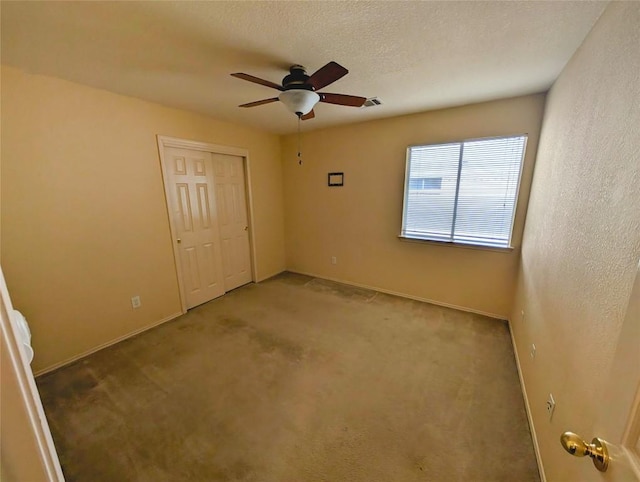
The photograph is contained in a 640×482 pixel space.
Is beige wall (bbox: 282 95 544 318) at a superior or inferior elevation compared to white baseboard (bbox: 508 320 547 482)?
superior

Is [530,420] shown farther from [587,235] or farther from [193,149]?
[193,149]

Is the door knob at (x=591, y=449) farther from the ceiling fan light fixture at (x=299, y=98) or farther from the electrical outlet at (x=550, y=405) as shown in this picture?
the ceiling fan light fixture at (x=299, y=98)

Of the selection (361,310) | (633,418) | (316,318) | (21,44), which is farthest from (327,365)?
(21,44)

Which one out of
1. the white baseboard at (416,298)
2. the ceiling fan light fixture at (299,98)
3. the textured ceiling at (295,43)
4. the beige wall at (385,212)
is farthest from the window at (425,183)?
the ceiling fan light fixture at (299,98)

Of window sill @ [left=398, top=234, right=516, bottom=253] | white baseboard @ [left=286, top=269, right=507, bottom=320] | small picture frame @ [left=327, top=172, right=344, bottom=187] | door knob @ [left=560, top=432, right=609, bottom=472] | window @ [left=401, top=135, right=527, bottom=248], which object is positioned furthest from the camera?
small picture frame @ [left=327, top=172, right=344, bottom=187]

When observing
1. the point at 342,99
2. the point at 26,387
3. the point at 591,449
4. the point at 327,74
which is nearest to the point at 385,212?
the point at 342,99

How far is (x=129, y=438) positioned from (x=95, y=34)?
2.41 m

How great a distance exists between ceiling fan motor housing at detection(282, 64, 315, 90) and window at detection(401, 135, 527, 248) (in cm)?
178

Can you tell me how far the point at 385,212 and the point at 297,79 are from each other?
2084 mm

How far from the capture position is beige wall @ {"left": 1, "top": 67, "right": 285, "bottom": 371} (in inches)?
76.4

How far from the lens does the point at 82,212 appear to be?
226 centimetres

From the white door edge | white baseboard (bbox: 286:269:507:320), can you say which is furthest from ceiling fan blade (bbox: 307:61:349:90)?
white baseboard (bbox: 286:269:507:320)

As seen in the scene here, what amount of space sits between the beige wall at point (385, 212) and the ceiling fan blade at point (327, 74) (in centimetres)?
178

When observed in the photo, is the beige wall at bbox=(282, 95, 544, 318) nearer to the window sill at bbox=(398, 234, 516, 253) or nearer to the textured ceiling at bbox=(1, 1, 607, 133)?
the window sill at bbox=(398, 234, 516, 253)
